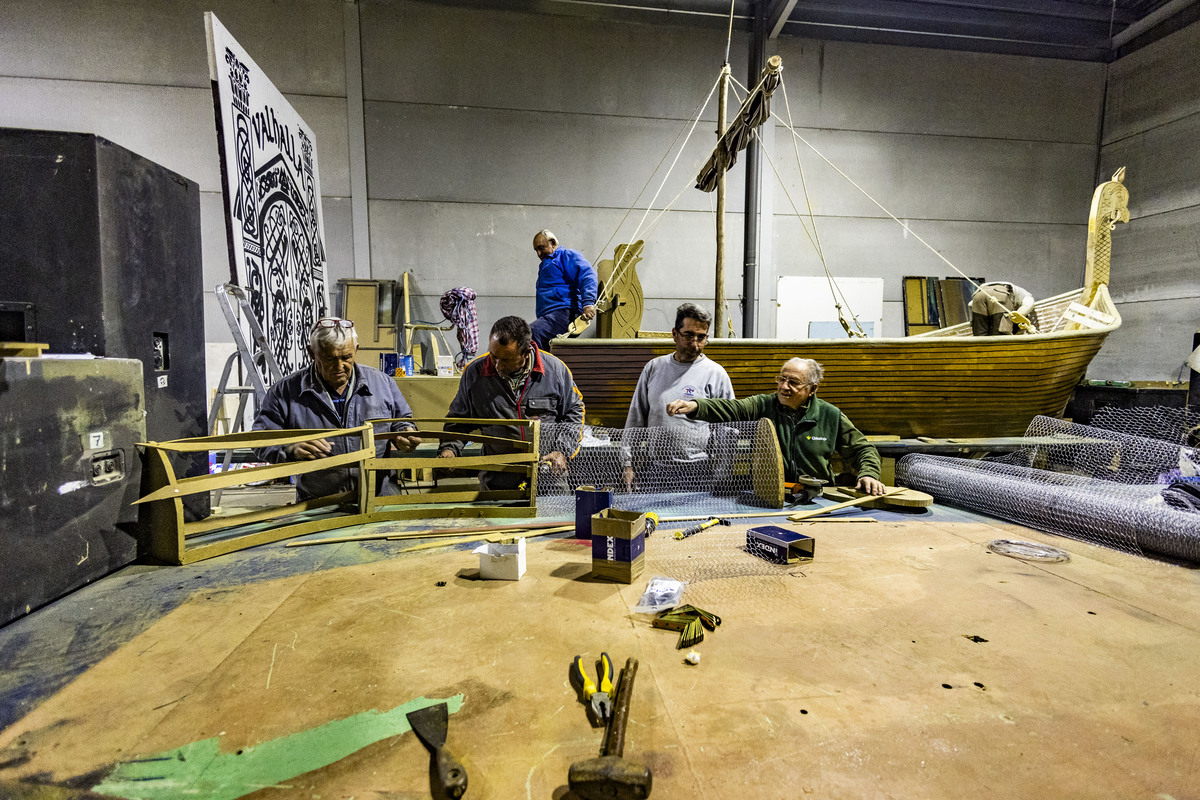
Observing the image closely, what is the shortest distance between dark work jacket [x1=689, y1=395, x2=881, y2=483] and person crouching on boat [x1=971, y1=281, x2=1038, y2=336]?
9.00ft

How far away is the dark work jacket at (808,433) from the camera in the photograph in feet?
10.6

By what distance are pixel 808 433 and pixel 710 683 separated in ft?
7.28

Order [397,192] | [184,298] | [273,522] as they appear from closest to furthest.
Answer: [184,298], [273,522], [397,192]

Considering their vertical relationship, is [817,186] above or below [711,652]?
above

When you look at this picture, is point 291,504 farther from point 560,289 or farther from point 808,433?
point 560,289

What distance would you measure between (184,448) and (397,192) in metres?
5.71

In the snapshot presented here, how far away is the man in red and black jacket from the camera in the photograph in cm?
318

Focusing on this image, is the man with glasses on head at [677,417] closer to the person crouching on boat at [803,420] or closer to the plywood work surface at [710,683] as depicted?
the person crouching on boat at [803,420]

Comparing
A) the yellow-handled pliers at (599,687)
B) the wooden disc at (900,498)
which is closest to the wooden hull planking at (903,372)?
the wooden disc at (900,498)

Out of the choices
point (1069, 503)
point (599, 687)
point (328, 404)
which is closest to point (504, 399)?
point (328, 404)

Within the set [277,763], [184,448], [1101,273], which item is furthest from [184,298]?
[1101,273]

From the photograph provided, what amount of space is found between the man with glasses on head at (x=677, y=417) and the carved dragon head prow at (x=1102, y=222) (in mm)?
4230

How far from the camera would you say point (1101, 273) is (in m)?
5.18

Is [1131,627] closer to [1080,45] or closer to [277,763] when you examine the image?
[277,763]
